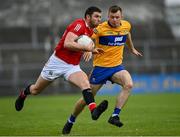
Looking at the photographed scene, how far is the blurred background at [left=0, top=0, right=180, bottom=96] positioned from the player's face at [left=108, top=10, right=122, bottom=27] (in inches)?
743

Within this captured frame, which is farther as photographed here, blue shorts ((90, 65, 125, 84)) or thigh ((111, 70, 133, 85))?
blue shorts ((90, 65, 125, 84))

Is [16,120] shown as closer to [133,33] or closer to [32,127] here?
[32,127]

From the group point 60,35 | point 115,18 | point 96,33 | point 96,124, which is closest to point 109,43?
point 96,33

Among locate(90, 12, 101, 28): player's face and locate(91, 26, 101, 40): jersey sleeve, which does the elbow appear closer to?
locate(90, 12, 101, 28): player's face

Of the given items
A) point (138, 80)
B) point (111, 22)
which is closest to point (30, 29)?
point (138, 80)

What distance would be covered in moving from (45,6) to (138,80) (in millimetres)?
9200

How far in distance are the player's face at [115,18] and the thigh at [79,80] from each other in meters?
1.38

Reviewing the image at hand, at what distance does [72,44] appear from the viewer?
11336 millimetres

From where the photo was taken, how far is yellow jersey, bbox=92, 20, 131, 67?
41.4 feet

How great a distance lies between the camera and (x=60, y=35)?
124 ft

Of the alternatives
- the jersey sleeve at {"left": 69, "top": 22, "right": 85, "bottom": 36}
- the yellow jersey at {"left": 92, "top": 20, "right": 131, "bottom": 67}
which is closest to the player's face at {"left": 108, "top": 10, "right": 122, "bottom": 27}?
the yellow jersey at {"left": 92, "top": 20, "right": 131, "bottom": 67}

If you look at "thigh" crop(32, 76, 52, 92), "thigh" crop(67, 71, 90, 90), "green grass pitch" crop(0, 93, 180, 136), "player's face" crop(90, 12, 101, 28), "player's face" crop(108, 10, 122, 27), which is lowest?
"green grass pitch" crop(0, 93, 180, 136)

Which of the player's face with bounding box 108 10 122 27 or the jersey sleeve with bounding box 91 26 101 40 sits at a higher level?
the player's face with bounding box 108 10 122 27

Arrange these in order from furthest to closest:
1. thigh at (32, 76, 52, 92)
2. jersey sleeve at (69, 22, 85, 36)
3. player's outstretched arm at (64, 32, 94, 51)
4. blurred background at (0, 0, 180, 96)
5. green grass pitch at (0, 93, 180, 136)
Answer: blurred background at (0, 0, 180, 96)
thigh at (32, 76, 52, 92)
green grass pitch at (0, 93, 180, 136)
jersey sleeve at (69, 22, 85, 36)
player's outstretched arm at (64, 32, 94, 51)
